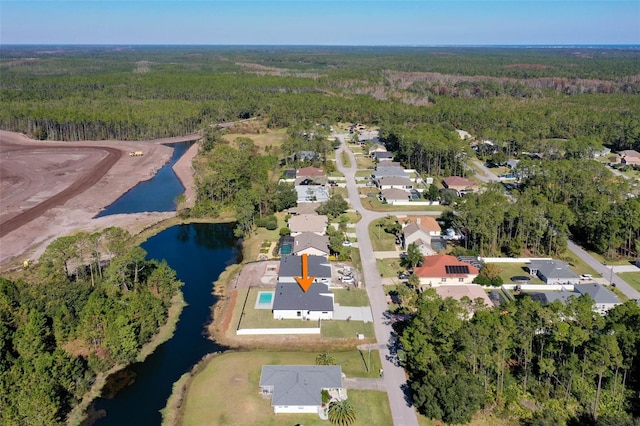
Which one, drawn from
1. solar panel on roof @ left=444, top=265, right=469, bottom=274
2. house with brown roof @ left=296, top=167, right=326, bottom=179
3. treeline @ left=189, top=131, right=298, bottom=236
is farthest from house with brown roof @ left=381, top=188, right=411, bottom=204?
solar panel on roof @ left=444, top=265, right=469, bottom=274

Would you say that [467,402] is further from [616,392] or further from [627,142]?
[627,142]

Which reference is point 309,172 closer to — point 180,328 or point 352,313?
point 352,313

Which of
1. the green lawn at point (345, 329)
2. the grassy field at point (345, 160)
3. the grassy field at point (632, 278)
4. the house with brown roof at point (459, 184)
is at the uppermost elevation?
the grassy field at point (345, 160)

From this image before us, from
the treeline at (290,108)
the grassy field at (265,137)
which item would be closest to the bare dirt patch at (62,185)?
the treeline at (290,108)

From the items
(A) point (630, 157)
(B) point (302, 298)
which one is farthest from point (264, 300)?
(A) point (630, 157)

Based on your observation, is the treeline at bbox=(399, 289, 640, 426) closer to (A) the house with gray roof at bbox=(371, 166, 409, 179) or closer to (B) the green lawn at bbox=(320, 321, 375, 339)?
(B) the green lawn at bbox=(320, 321, 375, 339)

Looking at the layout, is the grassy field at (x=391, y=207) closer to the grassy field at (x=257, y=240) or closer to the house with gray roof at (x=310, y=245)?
the grassy field at (x=257, y=240)
